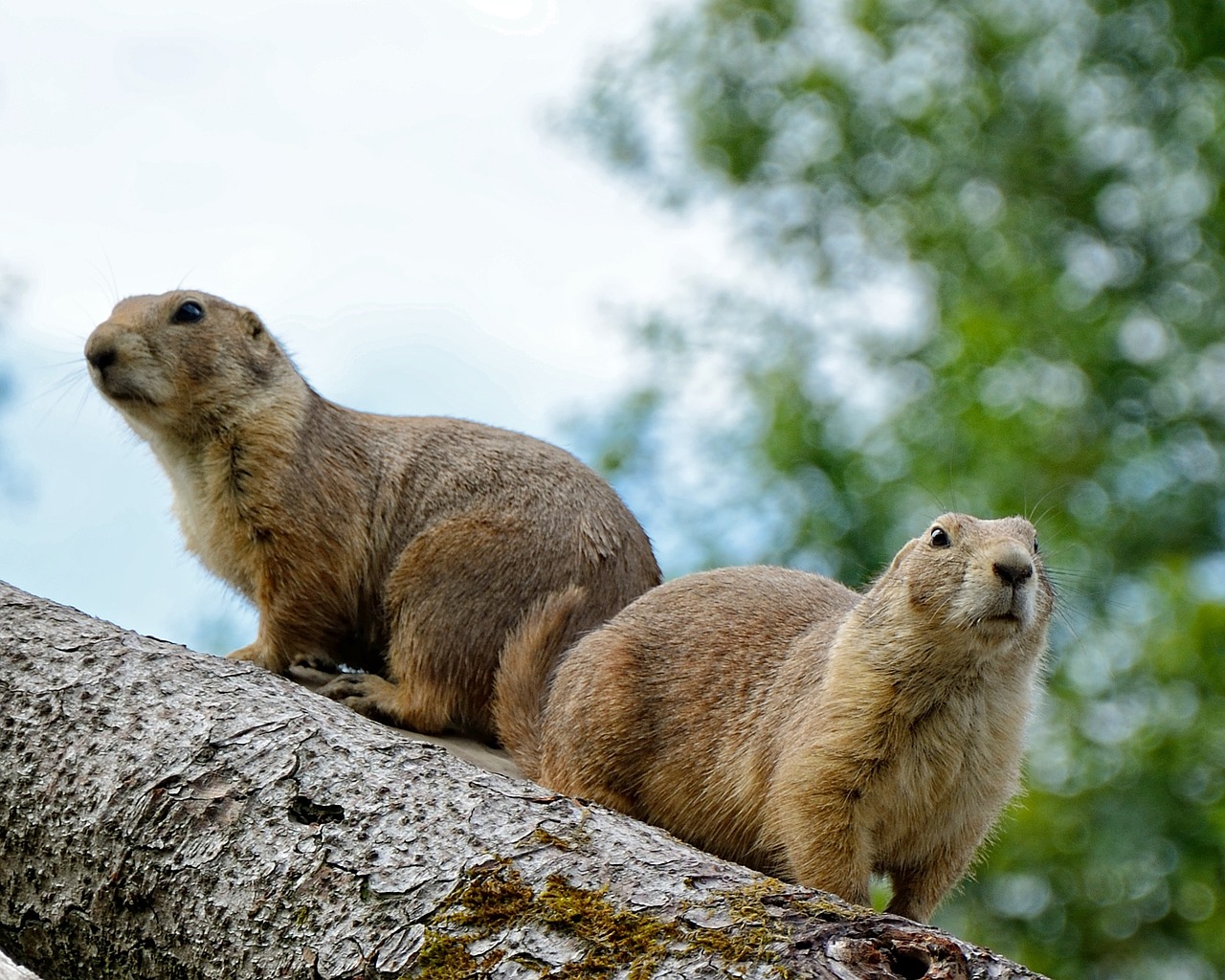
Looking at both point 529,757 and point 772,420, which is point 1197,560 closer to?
point 772,420

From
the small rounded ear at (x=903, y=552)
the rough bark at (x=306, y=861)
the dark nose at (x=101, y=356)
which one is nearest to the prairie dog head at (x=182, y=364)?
the dark nose at (x=101, y=356)

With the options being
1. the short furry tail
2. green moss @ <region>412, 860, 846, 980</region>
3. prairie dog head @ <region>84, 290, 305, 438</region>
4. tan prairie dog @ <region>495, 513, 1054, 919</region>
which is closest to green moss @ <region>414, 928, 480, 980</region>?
green moss @ <region>412, 860, 846, 980</region>

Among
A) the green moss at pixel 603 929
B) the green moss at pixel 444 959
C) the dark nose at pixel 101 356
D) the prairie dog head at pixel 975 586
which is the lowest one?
the green moss at pixel 444 959

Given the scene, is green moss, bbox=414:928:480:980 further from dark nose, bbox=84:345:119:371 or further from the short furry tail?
dark nose, bbox=84:345:119:371

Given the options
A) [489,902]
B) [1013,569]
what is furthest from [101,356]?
[1013,569]

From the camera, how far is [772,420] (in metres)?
15.9

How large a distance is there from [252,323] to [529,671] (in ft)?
7.18

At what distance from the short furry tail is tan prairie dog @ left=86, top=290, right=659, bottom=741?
0.17 ft

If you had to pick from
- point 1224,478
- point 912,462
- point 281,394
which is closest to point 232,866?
point 281,394

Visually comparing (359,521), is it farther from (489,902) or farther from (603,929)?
(603,929)

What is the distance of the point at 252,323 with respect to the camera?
6.63 metres

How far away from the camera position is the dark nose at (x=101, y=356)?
240 inches

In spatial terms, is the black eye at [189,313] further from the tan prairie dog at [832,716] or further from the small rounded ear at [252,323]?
the tan prairie dog at [832,716]

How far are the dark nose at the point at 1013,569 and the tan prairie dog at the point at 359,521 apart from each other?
2.04m
